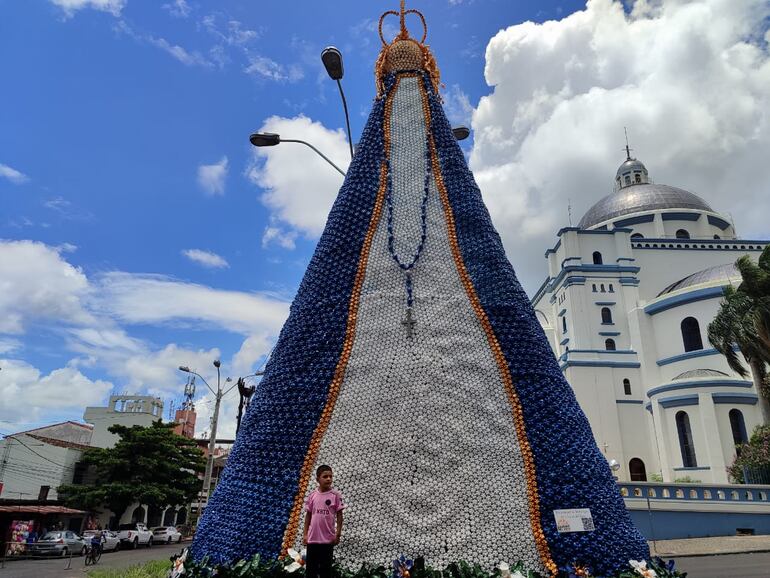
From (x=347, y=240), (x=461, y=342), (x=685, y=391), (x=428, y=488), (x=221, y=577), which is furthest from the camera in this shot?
(x=685, y=391)

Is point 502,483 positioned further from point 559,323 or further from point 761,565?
point 559,323

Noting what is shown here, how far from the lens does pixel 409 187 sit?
542cm

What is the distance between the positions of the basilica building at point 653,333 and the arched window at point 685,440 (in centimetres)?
4

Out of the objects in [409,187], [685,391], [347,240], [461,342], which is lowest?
[461,342]

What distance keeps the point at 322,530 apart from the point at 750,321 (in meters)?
17.3

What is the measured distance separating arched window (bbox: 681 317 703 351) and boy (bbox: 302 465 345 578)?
26.6 meters

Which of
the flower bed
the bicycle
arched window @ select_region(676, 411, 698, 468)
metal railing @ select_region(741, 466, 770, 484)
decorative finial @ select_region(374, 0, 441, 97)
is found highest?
decorative finial @ select_region(374, 0, 441, 97)

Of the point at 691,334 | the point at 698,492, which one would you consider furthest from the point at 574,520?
the point at 691,334

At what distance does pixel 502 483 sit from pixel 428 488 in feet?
1.76

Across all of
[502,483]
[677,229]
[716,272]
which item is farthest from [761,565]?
[677,229]

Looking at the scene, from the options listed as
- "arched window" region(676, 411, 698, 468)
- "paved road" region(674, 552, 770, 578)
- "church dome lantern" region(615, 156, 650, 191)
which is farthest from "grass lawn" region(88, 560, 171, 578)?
"church dome lantern" region(615, 156, 650, 191)

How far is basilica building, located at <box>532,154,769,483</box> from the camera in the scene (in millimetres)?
22094

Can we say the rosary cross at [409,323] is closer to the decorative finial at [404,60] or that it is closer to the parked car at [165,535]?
the decorative finial at [404,60]

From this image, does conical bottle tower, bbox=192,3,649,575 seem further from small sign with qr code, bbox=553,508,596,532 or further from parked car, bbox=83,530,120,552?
parked car, bbox=83,530,120,552
